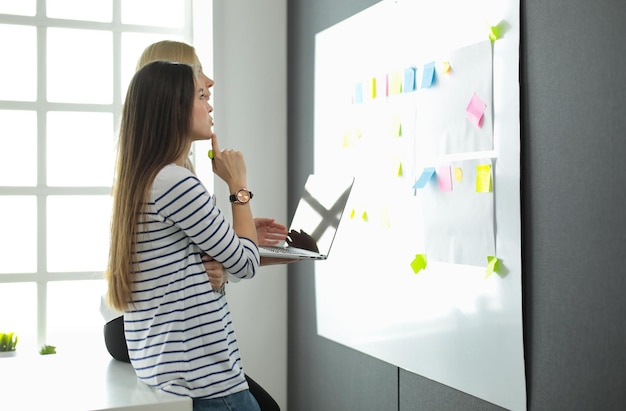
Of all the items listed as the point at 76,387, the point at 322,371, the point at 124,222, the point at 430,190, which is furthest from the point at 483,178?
the point at 322,371

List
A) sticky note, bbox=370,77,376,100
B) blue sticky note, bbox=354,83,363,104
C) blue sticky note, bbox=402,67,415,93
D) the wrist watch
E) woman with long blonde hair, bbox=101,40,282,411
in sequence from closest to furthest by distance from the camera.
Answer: the wrist watch, woman with long blonde hair, bbox=101,40,282,411, blue sticky note, bbox=402,67,415,93, sticky note, bbox=370,77,376,100, blue sticky note, bbox=354,83,363,104

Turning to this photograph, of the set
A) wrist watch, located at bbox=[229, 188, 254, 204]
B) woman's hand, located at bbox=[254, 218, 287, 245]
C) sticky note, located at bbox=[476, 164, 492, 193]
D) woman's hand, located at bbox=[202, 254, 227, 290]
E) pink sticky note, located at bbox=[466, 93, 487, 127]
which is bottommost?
woman's hand, located at bbox=[202, 254, 227, 290]

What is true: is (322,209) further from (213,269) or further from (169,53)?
(169,53)

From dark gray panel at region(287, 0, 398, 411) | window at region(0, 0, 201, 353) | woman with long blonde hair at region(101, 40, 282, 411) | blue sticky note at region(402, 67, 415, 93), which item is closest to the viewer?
woman with long blonde hair at region(101, 40, 282, 411)

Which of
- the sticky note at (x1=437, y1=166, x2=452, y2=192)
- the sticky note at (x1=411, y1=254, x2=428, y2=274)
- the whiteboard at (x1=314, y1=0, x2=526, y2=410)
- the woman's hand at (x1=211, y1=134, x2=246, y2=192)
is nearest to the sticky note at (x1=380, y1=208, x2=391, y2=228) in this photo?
the whiteboard at (x1=314, y1=0, x2=526, y2=410)

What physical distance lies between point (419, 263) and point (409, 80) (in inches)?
21.8

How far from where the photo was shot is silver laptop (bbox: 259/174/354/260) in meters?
→ 1.82

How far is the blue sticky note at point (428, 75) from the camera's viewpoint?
220cm

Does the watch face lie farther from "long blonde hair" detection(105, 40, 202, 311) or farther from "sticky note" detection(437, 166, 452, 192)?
"sticky note" detection(437, 166, 452, 192)

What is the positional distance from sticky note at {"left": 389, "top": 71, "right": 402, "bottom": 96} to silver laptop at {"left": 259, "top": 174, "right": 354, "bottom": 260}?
21.5 inches

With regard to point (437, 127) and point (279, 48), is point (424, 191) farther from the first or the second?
point (279, 48)

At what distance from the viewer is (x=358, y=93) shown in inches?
107

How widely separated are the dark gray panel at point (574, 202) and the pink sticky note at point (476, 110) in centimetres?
15

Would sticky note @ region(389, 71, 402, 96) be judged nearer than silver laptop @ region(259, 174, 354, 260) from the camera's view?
No
